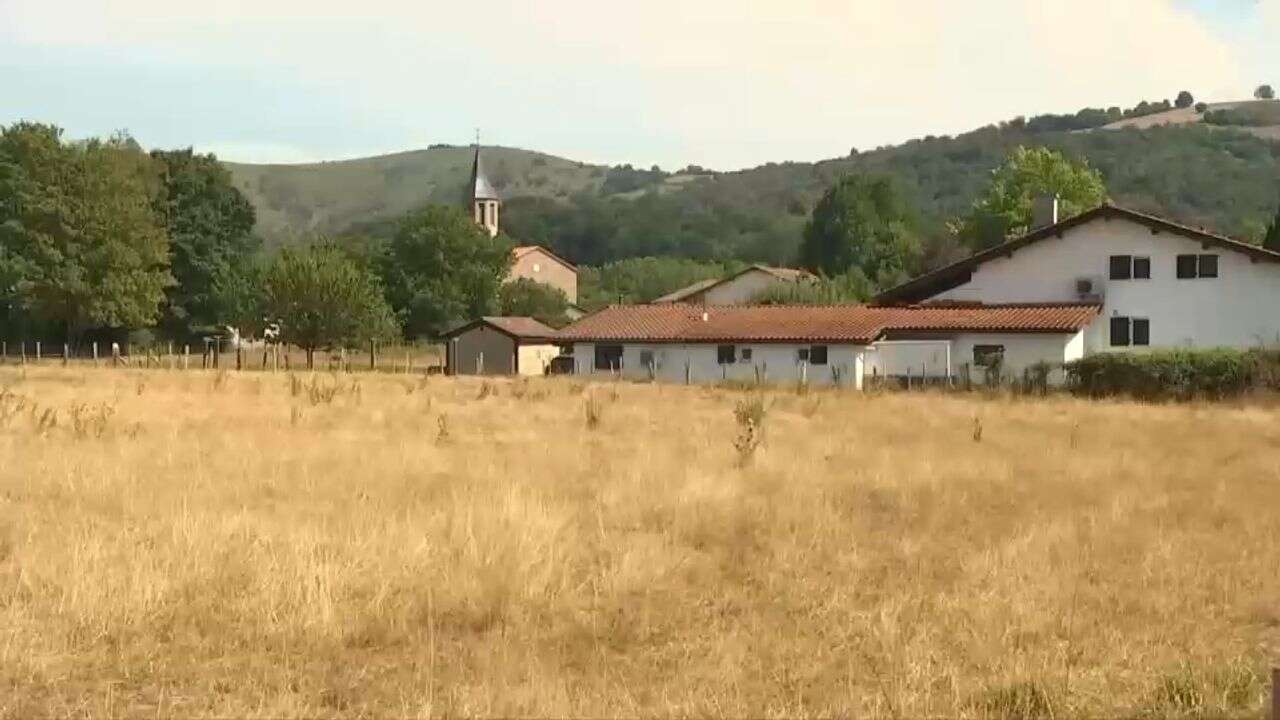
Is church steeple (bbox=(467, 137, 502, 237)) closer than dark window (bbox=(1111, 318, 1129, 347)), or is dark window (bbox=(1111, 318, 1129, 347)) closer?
dark window (bbox=(1111, 318, 1129, 347))

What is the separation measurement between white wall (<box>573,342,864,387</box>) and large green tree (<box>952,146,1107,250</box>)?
33104 millimetres

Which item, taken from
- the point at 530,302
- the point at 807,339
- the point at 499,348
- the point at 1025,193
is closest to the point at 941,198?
the point at 1025,193

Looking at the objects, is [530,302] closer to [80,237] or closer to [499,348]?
[499,348]

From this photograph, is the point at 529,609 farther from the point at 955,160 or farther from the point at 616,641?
the point at 955,160

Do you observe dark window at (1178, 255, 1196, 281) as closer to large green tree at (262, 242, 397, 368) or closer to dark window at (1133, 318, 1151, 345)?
dark window at (1133, 318, 1151, 345)

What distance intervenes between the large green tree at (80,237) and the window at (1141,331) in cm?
5226

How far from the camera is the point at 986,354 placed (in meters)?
46.7

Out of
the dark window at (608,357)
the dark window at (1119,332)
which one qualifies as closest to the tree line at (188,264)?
the dark window at (608,357)

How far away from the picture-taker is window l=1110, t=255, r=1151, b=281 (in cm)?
4891

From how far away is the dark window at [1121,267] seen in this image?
49.1m

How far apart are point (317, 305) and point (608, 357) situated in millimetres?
20388

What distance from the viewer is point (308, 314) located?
67.8 meters

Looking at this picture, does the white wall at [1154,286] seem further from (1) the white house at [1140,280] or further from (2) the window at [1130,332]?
(2) the window at [1130,332]

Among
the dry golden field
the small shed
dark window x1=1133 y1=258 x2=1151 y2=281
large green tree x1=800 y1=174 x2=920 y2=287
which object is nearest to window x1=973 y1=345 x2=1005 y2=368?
dark window x1=1133 y1=258 x2=1151 y2=281
